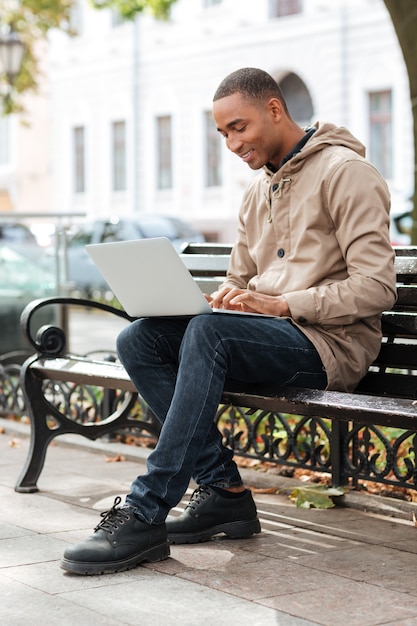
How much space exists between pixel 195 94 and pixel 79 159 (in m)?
5.92

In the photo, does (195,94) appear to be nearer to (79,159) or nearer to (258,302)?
(79,159)

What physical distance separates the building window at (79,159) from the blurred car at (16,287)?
1084 inches

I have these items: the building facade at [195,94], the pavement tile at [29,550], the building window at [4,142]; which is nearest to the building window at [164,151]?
the building facade at [195,94]

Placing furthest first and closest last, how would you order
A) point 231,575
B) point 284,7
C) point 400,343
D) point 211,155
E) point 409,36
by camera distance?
point 211,155 → point 284,7 → point 409,36 → point 400,343 → point 231,575

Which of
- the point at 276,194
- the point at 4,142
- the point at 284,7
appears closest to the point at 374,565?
the point at 276,194

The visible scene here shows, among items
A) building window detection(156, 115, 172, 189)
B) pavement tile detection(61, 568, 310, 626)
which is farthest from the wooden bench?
building window detection(156, 115, 172, 189)

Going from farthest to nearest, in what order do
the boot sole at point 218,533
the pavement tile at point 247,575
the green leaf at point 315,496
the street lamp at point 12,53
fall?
the street lamp at point 12,53
the green leaf at point 315,496
the boot sole at point 218,533
the pavement tile at point 247,575

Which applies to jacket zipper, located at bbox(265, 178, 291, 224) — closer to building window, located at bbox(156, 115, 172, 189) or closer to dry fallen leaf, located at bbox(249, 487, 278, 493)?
dry fallen leaf, located at bbox(249, 487, 278, 493)

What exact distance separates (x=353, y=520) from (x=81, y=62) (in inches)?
1284

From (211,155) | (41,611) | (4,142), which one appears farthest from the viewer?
(4,142)

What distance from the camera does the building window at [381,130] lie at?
88.1ft

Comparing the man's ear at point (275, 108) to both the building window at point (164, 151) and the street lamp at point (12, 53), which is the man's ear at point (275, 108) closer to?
the street lamp at point (12, 53)

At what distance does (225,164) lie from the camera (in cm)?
3064

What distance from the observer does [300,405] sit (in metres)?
3.99
